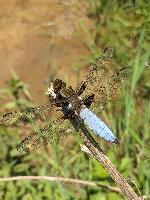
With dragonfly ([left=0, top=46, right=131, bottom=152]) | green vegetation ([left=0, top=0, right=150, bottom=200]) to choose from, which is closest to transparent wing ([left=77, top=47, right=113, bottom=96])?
dragonfly ([left=0, top=46, right=131, bottom=152])

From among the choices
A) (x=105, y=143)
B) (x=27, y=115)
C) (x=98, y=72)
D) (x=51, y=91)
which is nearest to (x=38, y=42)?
(x=105, y=143)

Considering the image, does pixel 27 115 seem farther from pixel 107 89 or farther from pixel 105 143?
pixel 105 143

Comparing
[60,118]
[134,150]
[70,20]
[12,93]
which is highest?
[70,20]

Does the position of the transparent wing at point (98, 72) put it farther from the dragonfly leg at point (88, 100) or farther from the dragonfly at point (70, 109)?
the dragonfly leg at point (88, 100)

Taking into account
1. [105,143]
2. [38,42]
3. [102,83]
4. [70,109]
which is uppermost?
[38,42]

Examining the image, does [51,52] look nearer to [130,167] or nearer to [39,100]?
[39,100]

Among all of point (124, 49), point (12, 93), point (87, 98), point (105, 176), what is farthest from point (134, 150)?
point (87, 98)
